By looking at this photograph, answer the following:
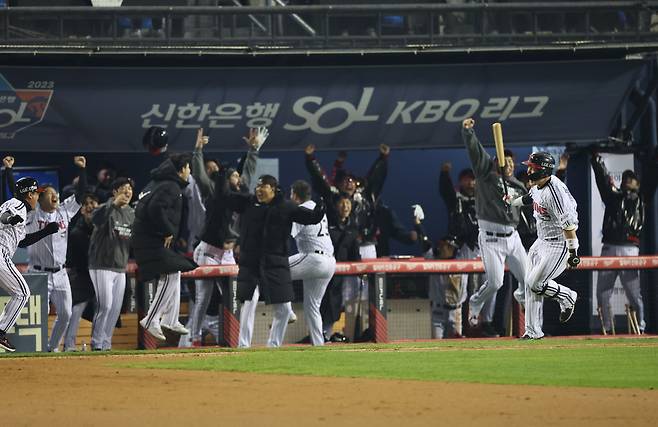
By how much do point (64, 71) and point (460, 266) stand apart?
5.26m

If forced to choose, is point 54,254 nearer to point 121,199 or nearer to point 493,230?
point 121,199

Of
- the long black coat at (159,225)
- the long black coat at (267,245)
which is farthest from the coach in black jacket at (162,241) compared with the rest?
the long black coat at (267,245)

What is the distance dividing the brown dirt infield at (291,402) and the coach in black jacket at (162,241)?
265 centimetres

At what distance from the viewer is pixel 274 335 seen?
15.6 meters

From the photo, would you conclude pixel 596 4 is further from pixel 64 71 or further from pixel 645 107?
pixel 64 71

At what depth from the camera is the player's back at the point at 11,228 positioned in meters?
14.2

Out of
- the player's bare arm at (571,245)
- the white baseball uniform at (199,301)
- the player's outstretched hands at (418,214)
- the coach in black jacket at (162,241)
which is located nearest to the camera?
the player's bare arm at (571,245)

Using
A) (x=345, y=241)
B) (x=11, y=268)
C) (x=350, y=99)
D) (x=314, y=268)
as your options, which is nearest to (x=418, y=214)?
(x=345, y=241)

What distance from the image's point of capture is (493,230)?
15.8 metres

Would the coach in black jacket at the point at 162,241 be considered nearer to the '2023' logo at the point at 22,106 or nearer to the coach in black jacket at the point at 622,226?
the '2023' logo at the point at 22,106

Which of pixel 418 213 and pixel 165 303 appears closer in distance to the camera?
pixel 165 303

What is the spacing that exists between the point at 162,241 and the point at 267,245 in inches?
53.3

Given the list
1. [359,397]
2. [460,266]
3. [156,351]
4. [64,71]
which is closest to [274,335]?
[156,351]

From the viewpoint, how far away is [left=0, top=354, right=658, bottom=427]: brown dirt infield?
906 cm
